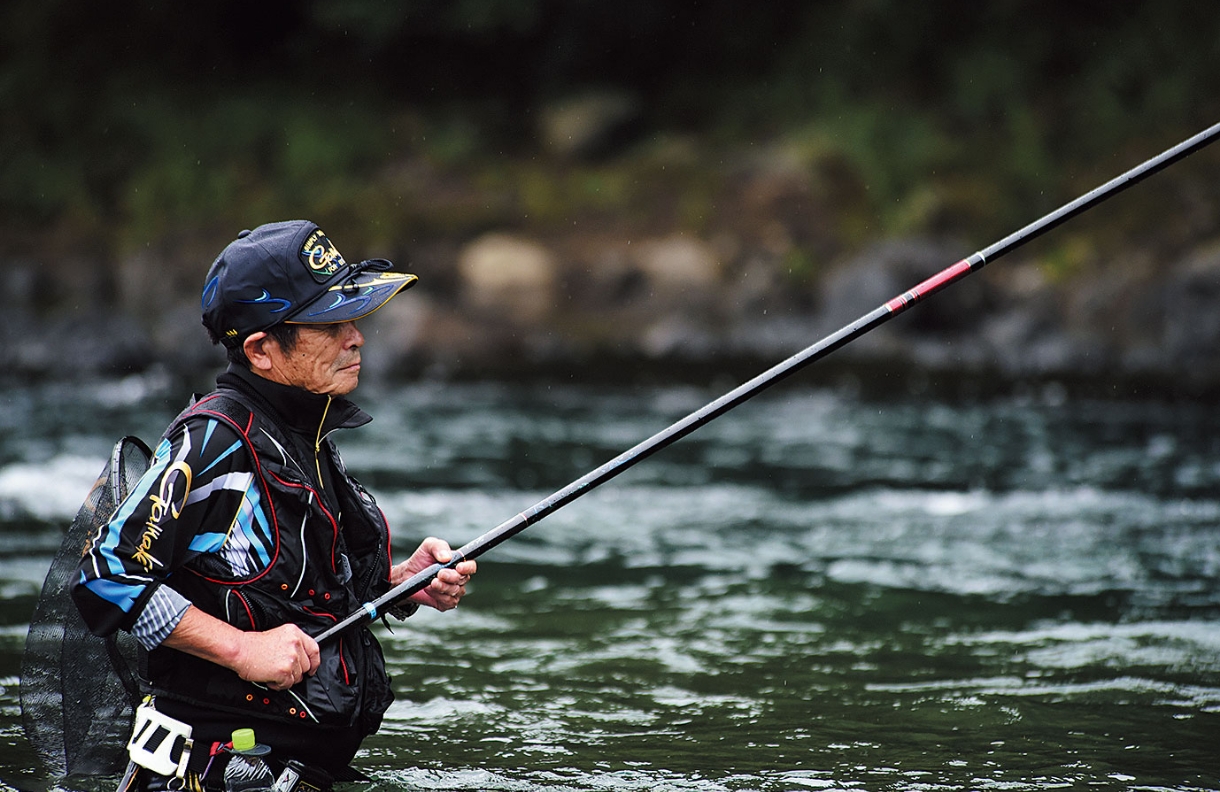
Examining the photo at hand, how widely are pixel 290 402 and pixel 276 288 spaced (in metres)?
0.27

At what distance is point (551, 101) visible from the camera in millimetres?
26906

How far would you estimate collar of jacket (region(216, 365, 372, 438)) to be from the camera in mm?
3113

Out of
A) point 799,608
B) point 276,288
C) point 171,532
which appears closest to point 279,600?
point 171,532

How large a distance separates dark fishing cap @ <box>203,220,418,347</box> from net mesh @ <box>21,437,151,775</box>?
43 centimetres

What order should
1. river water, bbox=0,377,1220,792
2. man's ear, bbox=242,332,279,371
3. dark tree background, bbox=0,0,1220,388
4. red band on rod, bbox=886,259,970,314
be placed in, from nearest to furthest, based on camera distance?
1. man's ear, bbox=242,332,279,371
2. red band on rod, bbox=886,259,970,314
3. river water, bbox=0,377,1220,792
4. dark tree background, bbox=0,0,1220,388

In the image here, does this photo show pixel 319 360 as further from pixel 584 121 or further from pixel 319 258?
pixel 584 121

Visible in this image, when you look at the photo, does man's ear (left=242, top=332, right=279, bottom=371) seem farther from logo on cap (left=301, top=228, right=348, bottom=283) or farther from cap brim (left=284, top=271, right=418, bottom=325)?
logo on cap (left=301, top=228, right=348, bottom=283)

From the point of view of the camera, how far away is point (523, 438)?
1349 cm

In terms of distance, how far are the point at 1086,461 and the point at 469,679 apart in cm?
730

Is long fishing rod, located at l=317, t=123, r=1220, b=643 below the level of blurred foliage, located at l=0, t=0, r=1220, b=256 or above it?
below

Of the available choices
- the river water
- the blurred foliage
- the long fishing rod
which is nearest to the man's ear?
the long fishing rod

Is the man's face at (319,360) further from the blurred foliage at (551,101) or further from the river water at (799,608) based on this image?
the blurred foliage at (551,101)

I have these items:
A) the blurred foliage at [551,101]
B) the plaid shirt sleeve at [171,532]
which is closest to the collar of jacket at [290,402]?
the plaid shirt sleeve at [171,532]

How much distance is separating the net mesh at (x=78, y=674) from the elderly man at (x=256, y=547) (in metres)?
0.23
